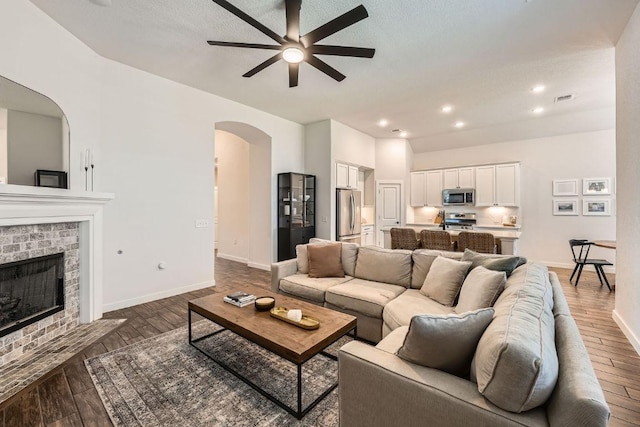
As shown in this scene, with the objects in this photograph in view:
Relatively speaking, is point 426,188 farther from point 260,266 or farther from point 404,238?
point 260,266

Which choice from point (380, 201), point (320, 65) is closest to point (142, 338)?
point (320, 65)

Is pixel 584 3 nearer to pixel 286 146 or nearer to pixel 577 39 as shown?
pixel 577 39

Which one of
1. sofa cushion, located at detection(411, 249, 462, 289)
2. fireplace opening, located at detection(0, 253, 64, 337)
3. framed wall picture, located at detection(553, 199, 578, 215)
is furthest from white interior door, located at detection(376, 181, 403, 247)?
fireplace opening, located at detection(0, 253, 64, 337)

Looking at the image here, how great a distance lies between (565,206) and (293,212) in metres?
6.17

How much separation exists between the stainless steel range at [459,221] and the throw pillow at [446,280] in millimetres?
5109

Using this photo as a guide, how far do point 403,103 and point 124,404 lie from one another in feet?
18.1

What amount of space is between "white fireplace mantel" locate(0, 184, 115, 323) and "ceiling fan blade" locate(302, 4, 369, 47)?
2.85 meters

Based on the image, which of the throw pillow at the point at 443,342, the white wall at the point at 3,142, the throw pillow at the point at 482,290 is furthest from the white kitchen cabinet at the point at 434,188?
the white wall at the point at 3,142

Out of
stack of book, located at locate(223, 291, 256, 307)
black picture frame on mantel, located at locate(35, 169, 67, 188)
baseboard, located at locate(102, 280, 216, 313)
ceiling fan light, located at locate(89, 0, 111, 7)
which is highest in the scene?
ceiling fan light, located at locate(89, 0, 111, 7)

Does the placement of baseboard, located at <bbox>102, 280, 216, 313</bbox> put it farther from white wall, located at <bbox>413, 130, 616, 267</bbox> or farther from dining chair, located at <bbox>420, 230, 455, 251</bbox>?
white wall, located at <bbox>413, 130, 616, 267</bbox>

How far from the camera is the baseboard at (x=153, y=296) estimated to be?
366 cm

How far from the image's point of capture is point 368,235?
299 inches

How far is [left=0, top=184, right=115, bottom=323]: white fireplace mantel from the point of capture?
241 centimetres

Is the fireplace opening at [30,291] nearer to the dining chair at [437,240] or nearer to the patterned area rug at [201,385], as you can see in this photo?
the patterned area rug at [201,385]
